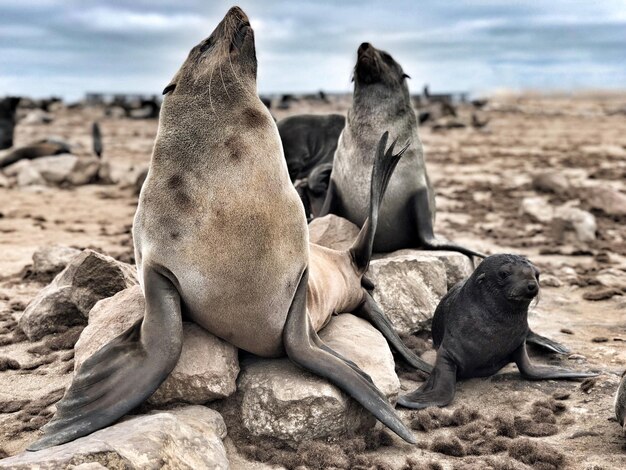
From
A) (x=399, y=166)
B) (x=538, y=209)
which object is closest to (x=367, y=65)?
(x=399, y=166)

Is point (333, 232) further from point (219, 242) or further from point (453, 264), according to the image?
point (219, 242)

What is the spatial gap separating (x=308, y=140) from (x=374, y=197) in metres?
3.24

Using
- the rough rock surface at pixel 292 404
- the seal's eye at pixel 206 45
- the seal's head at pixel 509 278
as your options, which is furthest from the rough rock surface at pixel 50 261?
the seal's head at pixel 509 278

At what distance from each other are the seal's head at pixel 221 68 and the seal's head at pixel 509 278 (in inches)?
61.5

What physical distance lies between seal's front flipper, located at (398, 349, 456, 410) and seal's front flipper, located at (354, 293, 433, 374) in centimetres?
21

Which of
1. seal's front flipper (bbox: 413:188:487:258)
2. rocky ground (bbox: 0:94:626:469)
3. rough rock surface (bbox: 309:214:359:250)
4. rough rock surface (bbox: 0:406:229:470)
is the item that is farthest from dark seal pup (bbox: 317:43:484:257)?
rough rock surface (bbox: 0:406:229:470)

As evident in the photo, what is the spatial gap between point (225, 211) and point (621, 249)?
542cm

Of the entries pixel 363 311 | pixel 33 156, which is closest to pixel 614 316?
pixel 363 311

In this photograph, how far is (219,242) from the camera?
3369mm

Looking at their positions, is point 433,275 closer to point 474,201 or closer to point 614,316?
point 614,316

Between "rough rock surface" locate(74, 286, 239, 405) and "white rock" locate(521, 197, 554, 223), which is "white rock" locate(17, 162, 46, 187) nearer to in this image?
"white rock" locate(521, 197, 554, 223)

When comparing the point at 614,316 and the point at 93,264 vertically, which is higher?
the point at 93,264

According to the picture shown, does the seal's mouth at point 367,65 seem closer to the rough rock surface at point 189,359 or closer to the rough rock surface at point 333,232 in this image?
the rough rock surface at point 333,232

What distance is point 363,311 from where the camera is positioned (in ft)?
15.0
